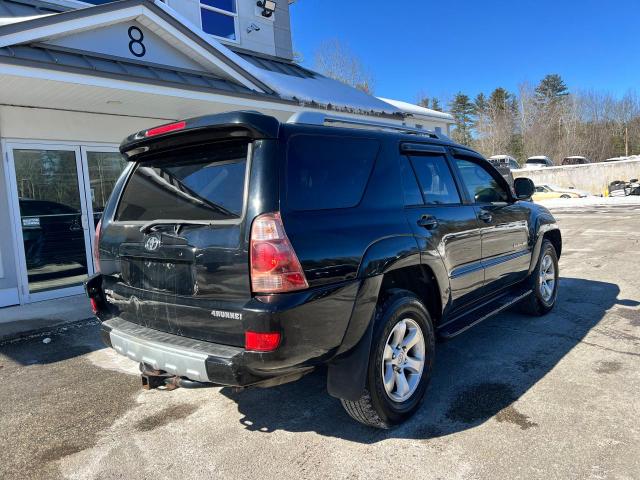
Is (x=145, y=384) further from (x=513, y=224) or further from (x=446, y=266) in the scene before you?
(x=513, y=224)

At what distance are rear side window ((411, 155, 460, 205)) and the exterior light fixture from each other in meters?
10.3

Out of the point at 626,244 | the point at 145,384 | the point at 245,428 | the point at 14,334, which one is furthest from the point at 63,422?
the point at 626,244

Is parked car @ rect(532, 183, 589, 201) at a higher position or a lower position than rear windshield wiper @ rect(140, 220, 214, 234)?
lower

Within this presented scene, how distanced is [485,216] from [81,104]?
6.22 meters

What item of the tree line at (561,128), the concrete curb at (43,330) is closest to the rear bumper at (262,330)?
the concrete curb at (43,330)

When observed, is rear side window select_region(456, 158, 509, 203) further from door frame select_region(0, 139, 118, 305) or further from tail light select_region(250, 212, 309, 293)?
door frame select_region(0, 139, 118, 305)

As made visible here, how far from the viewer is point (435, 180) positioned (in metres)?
3.79

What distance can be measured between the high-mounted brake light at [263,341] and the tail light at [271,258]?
0.21m

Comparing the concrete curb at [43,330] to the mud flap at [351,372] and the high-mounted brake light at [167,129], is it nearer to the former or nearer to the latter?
the high-mounted brake light at [167,129]

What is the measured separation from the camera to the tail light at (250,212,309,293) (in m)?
2.43

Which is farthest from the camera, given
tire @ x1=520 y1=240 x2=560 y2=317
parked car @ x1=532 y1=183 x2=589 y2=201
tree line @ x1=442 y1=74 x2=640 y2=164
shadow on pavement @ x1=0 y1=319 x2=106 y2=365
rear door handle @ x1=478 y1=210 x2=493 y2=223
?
tree line @ x1=442 y1=74 x2=640 y2=164

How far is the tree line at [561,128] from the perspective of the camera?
51438 millimetres

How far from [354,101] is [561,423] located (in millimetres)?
8658

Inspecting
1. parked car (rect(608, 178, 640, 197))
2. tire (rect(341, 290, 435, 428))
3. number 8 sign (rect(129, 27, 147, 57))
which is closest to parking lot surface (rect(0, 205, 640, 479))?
tire (rect(341, 290, 435, 428))
